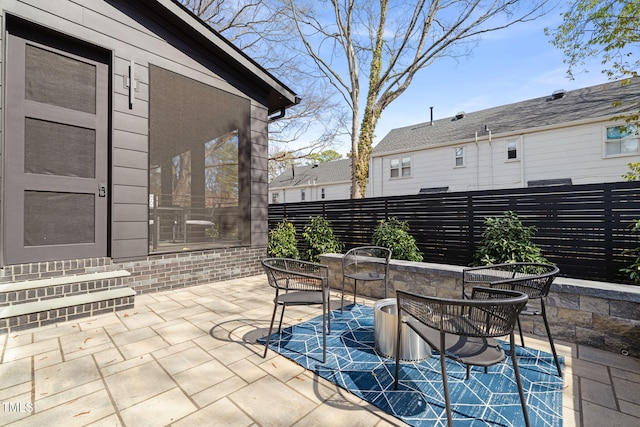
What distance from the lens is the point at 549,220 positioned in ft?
12.3

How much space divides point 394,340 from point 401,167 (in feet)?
40.7

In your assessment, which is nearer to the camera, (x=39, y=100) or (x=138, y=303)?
(x=39, y=100)

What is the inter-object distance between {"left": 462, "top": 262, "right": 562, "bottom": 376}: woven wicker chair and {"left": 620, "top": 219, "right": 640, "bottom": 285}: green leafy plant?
3.04ft

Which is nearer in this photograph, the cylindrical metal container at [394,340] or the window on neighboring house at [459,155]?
the cylindrical metal container at [394,340]

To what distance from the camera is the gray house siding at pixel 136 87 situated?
3.42 metres

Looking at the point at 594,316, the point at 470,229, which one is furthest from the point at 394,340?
the point at 470,229

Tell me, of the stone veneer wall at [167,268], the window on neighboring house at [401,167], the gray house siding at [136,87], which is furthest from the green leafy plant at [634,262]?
the window on neighboring house at [401,167]

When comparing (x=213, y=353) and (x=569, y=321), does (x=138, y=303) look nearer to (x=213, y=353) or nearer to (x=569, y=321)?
(x=213, y=353)

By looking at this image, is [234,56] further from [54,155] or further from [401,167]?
[401,167]

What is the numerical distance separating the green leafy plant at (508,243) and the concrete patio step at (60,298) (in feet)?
14.9

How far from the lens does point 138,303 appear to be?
12.3 feet

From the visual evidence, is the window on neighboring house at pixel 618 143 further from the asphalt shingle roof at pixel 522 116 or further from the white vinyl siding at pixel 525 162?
the asphalt shingle roof at pixel 522 116

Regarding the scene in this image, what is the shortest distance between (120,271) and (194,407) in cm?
282

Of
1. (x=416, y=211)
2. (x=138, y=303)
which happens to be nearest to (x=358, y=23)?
(x=416, y=211)
